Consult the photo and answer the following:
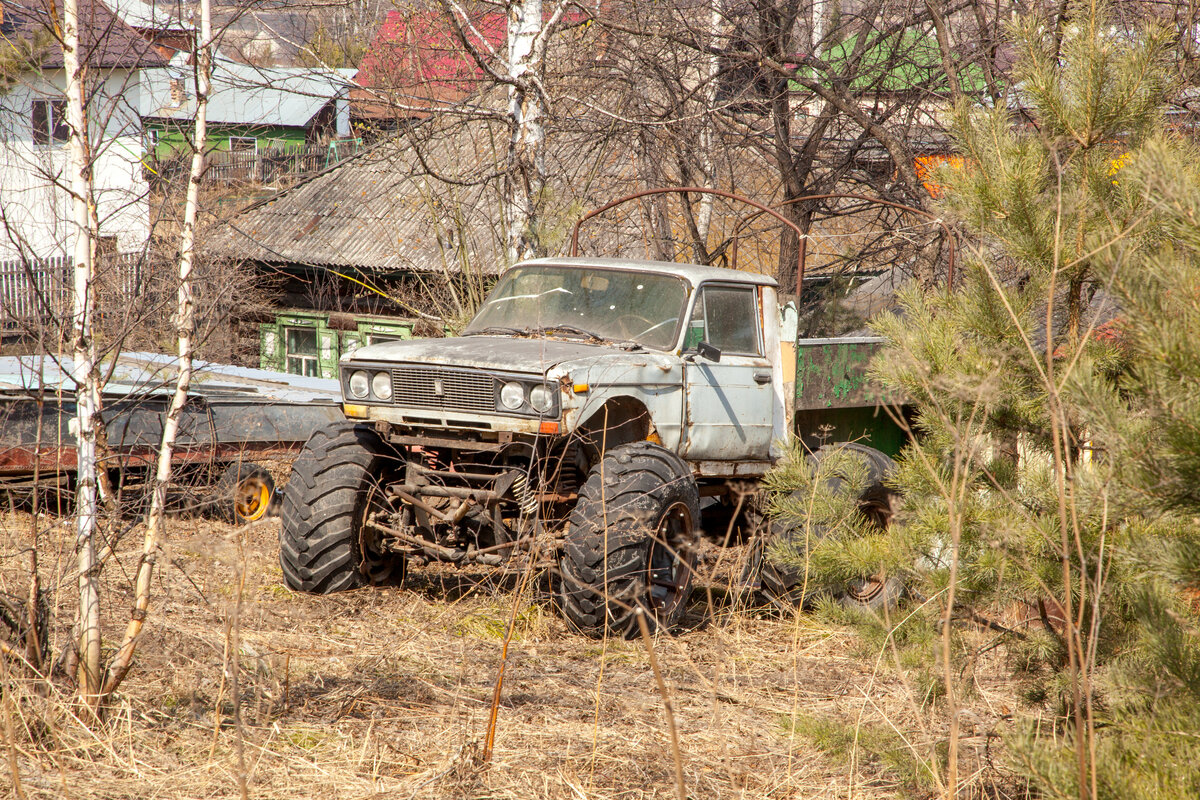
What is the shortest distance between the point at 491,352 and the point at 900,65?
645cm

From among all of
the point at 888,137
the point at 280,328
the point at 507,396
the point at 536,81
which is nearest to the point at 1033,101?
the point at 507,396

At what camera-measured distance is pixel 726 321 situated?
6.64 metres

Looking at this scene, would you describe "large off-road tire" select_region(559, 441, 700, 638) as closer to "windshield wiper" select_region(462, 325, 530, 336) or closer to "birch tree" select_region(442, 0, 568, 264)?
"windshield wiper" select_region(462, 325, 530, 336)

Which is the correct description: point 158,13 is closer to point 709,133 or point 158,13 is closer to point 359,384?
point 359,384

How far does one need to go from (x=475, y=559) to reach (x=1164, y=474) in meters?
3.88

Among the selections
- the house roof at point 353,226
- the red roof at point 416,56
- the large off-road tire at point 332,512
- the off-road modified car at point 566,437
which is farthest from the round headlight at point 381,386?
the house roof at point 353,226

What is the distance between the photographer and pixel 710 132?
445 inches

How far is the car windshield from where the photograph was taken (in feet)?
20.7

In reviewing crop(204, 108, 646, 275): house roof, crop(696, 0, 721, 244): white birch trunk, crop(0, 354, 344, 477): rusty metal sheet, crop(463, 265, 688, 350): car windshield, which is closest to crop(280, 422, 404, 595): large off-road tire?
crop(463, 265, 688, 350): car windshield

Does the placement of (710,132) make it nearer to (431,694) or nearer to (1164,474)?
(431,694)

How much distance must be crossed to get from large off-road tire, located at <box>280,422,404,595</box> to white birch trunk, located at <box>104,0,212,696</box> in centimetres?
183

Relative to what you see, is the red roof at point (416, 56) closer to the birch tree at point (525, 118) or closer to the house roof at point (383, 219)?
the birch tree at point (525, 118)

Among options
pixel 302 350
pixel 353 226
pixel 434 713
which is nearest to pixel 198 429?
pixel 434 713

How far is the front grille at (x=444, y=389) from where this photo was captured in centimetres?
548
